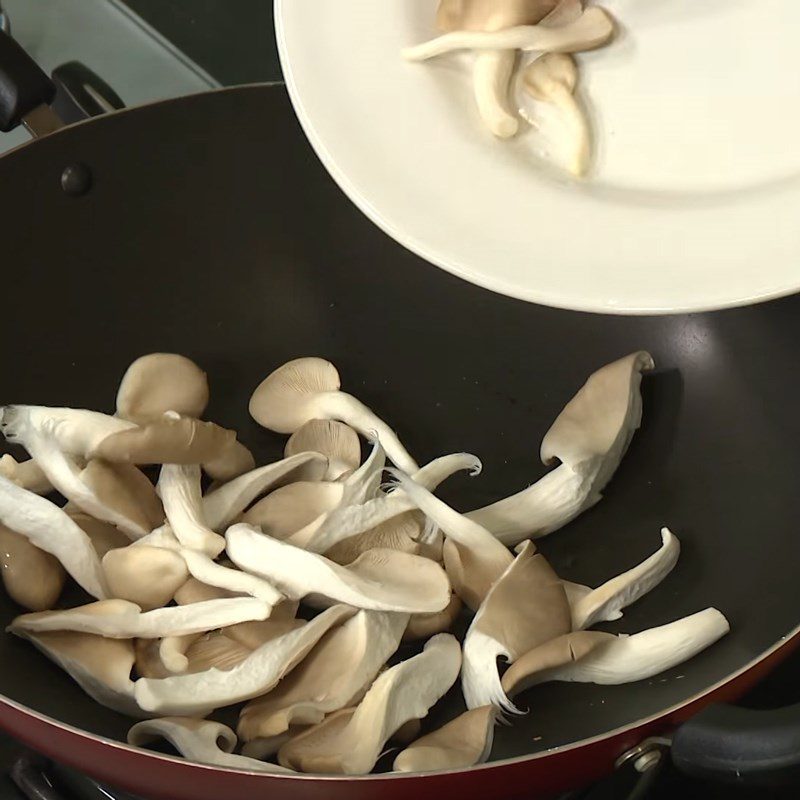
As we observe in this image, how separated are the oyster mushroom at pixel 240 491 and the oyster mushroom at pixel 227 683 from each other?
11 cm

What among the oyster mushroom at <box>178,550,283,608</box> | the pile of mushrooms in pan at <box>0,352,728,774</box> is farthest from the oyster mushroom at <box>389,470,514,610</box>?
the oyster mushroom at <box>178,550,283,608</box>

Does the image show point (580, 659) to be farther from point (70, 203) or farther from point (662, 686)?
point (70, 203)

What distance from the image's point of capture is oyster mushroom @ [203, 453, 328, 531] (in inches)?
26.3

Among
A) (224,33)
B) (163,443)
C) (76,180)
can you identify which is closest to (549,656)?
(163,443)

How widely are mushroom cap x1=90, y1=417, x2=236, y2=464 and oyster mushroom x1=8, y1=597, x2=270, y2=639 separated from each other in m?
0.09

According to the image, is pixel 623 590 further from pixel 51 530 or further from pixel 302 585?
pixel 51 530

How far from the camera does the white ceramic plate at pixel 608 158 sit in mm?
412

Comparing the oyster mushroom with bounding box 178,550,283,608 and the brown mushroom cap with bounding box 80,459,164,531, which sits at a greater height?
the brown mushroom cap with bounding box 80,459,164,531

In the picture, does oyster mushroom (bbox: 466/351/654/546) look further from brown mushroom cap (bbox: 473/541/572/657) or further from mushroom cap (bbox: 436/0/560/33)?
mushroom cap (bbox: 436/0/560/33)

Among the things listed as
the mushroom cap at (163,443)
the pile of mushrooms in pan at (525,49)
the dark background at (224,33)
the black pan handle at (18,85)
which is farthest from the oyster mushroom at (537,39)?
the dark background at (224,33)

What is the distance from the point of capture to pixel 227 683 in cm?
57

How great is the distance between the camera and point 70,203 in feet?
2.53

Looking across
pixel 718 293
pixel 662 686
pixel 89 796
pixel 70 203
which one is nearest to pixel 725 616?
pixel 662 686

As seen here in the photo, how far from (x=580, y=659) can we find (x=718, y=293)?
24 centimetres
